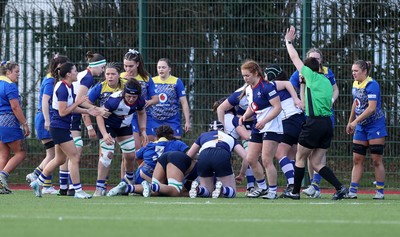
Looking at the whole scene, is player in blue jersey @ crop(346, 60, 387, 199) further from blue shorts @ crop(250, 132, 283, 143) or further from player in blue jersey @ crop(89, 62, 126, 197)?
player in blue jersey @ crop(89, 62, 126, 197)

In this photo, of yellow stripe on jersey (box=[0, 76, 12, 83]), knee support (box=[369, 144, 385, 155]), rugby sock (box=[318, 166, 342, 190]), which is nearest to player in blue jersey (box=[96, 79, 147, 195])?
yellow stripe on jersey (box=[0, 76, 12, 83])

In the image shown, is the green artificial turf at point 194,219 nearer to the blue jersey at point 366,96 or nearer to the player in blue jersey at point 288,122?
the player in blue jersey at point 288,122

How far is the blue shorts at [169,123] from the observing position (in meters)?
14.8

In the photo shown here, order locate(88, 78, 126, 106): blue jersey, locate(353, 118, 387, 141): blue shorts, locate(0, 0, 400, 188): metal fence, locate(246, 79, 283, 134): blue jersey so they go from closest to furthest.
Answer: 1. locate(246, 79, 283, 134): blue jersey
2. locate(88, 78, 126, 106): blue jersey
3. locate(353, 118, 387, 141): blue shorts
4. locate(0, 0, 400, 188): metal fence

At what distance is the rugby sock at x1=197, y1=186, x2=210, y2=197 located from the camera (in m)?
12.6

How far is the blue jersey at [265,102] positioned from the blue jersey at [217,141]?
0.65 m

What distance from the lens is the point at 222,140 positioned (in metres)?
12.9

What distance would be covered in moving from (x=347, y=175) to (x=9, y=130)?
5590 mm

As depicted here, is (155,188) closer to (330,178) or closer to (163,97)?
(330,178)

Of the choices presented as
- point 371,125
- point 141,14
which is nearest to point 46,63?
point 141,14

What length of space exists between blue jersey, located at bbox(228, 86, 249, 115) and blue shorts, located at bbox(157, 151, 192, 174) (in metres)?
1.41

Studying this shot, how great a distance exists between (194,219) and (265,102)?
425 centimetres

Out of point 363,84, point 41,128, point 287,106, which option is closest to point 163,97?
point 41,128

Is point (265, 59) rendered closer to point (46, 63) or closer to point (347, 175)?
point (347, 175)
